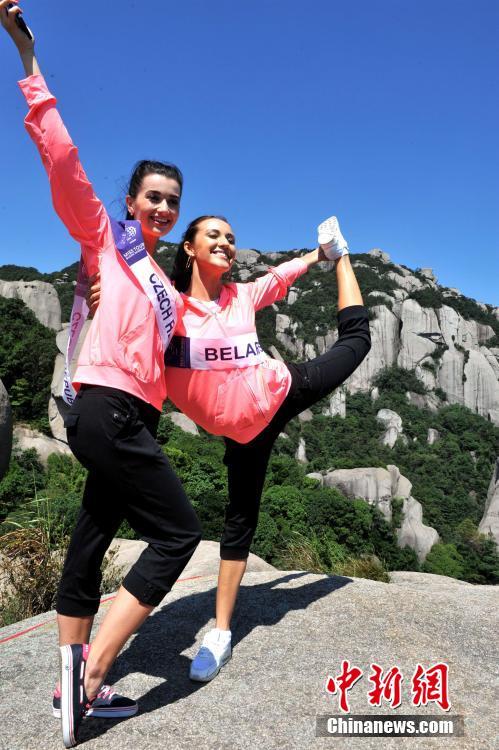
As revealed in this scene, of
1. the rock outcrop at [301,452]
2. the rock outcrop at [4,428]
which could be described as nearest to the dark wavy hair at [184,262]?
the rock outcrop at [4,428]

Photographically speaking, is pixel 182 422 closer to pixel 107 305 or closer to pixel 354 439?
pixel 354 439

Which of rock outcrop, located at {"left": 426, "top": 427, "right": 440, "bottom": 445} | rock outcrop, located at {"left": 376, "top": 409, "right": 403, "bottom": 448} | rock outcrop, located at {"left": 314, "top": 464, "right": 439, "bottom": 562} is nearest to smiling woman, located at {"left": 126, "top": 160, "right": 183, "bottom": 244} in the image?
rock outcrop, located at {"left": 314, "top": 464, "right": 439, "bottom": 562}

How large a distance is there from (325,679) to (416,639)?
0.72 metres

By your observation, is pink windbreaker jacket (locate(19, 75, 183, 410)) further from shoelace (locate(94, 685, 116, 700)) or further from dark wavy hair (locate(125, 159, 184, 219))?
shoelace (locate(94, 685, 116, 700))

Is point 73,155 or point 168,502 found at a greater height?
point 73,155

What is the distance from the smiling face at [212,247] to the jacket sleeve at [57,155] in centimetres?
67

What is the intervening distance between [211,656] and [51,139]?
7.52ft

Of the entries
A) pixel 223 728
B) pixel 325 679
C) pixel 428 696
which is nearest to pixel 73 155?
pixel 223 728

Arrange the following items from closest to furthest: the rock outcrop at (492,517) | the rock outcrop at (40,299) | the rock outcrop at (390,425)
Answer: the rock outcrop at (492,517), the rock outcrop at (40,299), the rock outcrop at (390,425)

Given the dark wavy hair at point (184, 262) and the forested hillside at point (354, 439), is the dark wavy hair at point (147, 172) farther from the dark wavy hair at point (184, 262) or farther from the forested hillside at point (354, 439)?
the forested hillside at point (354, 439)

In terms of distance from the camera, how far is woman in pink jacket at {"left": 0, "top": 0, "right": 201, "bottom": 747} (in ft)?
6.44

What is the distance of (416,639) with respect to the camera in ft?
9.78

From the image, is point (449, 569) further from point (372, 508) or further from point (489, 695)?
point (489, 695)

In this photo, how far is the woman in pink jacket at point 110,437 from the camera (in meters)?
1.96
